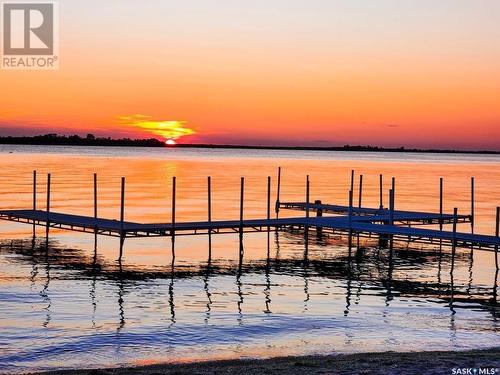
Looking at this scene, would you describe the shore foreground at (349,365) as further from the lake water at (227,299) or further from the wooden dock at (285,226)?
the wooden dock at (285,226)

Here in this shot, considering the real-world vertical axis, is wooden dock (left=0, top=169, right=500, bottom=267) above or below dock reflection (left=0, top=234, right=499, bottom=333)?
above

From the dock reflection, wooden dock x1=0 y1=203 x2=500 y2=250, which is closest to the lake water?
the dock reflection

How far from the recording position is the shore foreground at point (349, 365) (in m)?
12.7

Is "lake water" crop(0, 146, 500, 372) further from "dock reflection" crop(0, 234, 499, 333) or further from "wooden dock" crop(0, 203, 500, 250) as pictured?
"wooden dock" crop(0, 203, 500, 250)

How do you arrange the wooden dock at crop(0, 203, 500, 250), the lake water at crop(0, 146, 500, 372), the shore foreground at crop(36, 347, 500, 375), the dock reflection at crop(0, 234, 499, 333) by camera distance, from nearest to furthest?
1. the shore foreground at crop(36, 347, 500, 375)
2. the lake water at crop(0, 146, 500, 372)
3. the dock reflection at crop(0, 234, 499, 333)
4. the wooden dock at crop(0, 203, 500, 250)

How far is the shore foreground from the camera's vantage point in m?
12.7

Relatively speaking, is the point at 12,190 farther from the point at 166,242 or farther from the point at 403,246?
the point at 403,246

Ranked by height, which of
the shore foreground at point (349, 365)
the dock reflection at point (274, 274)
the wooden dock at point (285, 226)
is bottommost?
the dock reflection at point (274, 274)

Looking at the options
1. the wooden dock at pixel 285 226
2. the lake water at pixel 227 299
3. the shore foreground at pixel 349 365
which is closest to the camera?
the shore foreground at pixel 349 365

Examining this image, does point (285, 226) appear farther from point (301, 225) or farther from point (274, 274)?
point (274, 274)

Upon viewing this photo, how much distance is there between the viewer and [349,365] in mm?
13219

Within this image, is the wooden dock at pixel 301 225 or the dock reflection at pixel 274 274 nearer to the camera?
the dock reflection at pixel 274 274

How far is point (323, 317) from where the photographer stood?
62.7ft

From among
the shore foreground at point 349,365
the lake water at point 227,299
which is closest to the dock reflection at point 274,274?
the lake water at point 227,299
